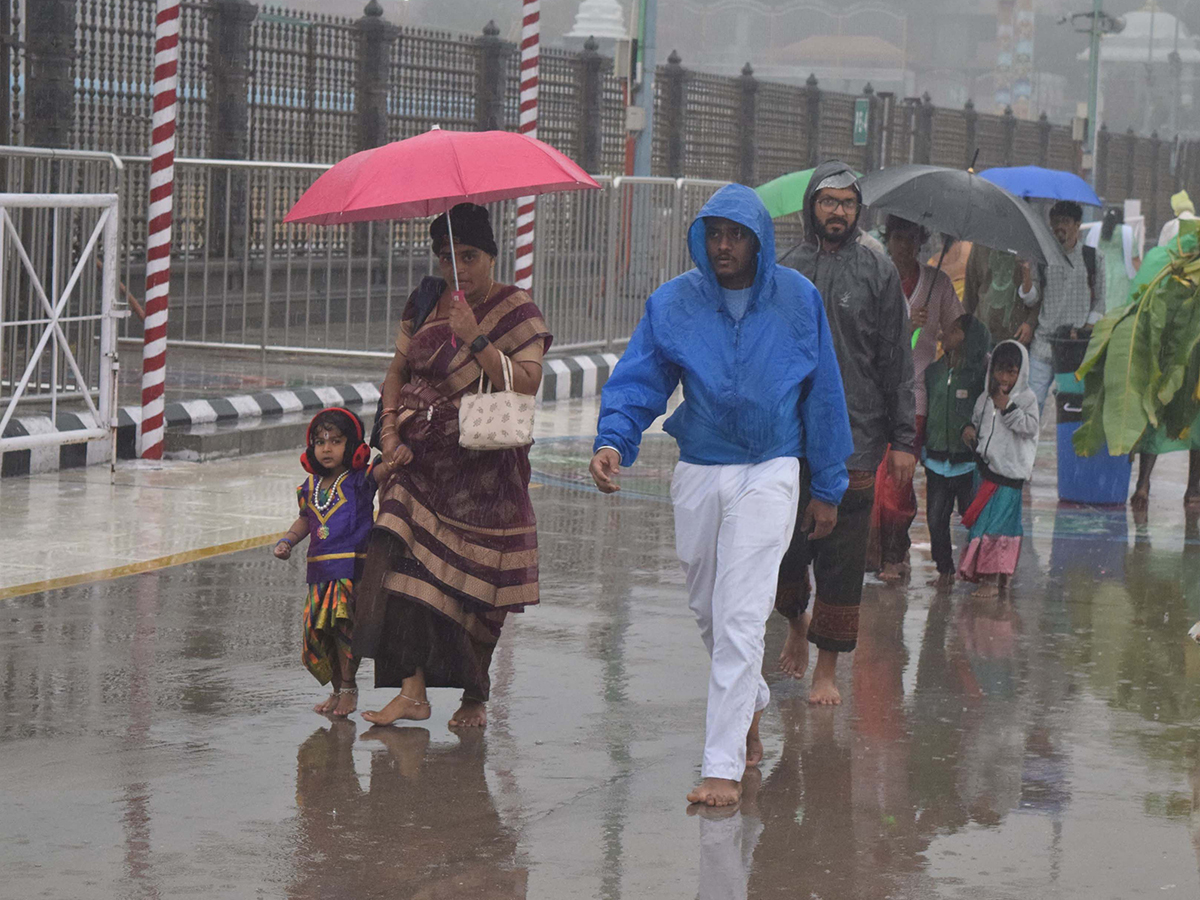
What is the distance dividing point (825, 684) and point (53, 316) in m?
5.78

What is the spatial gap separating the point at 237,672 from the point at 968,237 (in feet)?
11.8

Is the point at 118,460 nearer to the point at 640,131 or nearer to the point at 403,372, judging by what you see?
the point at 403,372

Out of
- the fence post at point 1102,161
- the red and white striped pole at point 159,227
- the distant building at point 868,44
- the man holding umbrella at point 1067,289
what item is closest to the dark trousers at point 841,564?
the man holding umbrella at point 1067,289

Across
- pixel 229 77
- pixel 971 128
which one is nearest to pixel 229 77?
pixel 229 77

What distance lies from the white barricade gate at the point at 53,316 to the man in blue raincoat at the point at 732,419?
5.74 metres

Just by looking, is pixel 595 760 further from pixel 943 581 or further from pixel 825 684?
pixel 943 581

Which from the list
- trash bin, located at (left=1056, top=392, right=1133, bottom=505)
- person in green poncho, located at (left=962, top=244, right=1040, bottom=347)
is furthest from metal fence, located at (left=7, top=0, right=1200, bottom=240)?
trash bin, located at (left=1056, top=392, right=1133, bottom=505)

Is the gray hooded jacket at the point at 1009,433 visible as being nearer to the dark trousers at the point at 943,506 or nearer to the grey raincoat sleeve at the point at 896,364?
the dark trousers at the point at 943,506

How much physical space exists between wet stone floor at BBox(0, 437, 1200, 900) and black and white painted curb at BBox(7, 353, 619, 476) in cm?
261

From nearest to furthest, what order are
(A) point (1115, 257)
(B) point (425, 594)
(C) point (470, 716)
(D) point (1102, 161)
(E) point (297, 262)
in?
(B) point (425, 594)
(C) point (470, 716)
(A) point (1115, 257)
(E) point (297, 262)
(D) point (1102, 161)

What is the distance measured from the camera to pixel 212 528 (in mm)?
10102

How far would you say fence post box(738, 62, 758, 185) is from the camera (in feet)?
99.6

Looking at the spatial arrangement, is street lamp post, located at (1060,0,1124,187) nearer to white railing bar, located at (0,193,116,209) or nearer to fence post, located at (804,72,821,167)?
fence post, located at (804,72,821,167)

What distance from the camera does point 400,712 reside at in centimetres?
661
